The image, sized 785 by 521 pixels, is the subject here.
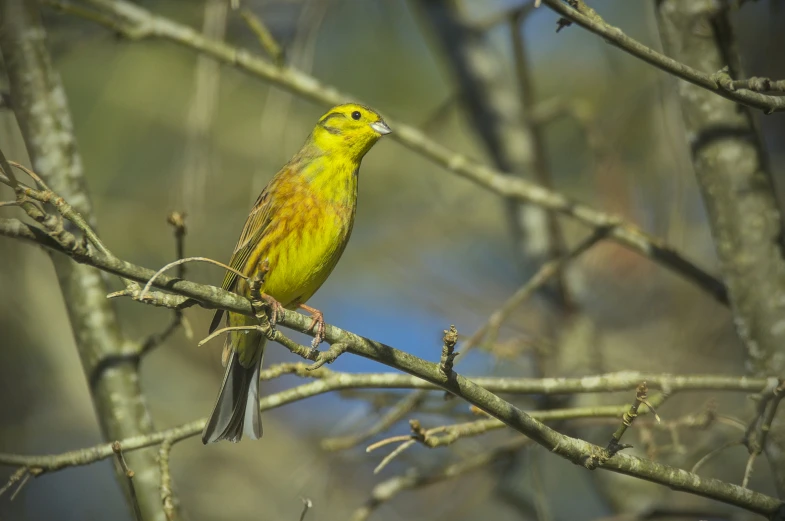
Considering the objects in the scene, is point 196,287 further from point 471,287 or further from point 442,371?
point 471,287

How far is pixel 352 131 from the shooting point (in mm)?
4457

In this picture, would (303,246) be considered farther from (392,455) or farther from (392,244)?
(392,244)

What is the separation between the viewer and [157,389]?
8531 mm

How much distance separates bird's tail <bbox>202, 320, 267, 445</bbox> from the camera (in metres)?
3.52

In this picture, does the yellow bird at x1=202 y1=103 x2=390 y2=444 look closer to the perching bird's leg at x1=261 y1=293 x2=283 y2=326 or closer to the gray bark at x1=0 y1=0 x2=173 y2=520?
the gray bark at x1=0 y1=0 x2=173 y2=520

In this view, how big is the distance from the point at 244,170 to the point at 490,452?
18.2 ft

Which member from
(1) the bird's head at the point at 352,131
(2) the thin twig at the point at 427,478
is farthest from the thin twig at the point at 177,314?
(1) the bird's head at the point at 352,131

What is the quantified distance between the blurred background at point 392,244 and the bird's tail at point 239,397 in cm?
55

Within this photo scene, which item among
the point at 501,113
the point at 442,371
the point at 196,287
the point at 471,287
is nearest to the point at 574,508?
the point at 471,287

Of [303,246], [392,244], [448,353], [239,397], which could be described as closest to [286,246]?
[303,246]

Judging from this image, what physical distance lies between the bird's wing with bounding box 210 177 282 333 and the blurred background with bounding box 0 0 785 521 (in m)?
0.15

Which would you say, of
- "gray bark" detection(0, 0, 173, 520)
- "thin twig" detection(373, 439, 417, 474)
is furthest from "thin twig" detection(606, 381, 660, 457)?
"gray bark" detection(0, 0, 173, 520)

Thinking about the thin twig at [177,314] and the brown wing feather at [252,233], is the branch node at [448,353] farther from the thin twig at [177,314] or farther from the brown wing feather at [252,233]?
the brown wing feather at [252,233]

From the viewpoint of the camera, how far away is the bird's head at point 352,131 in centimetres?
438
